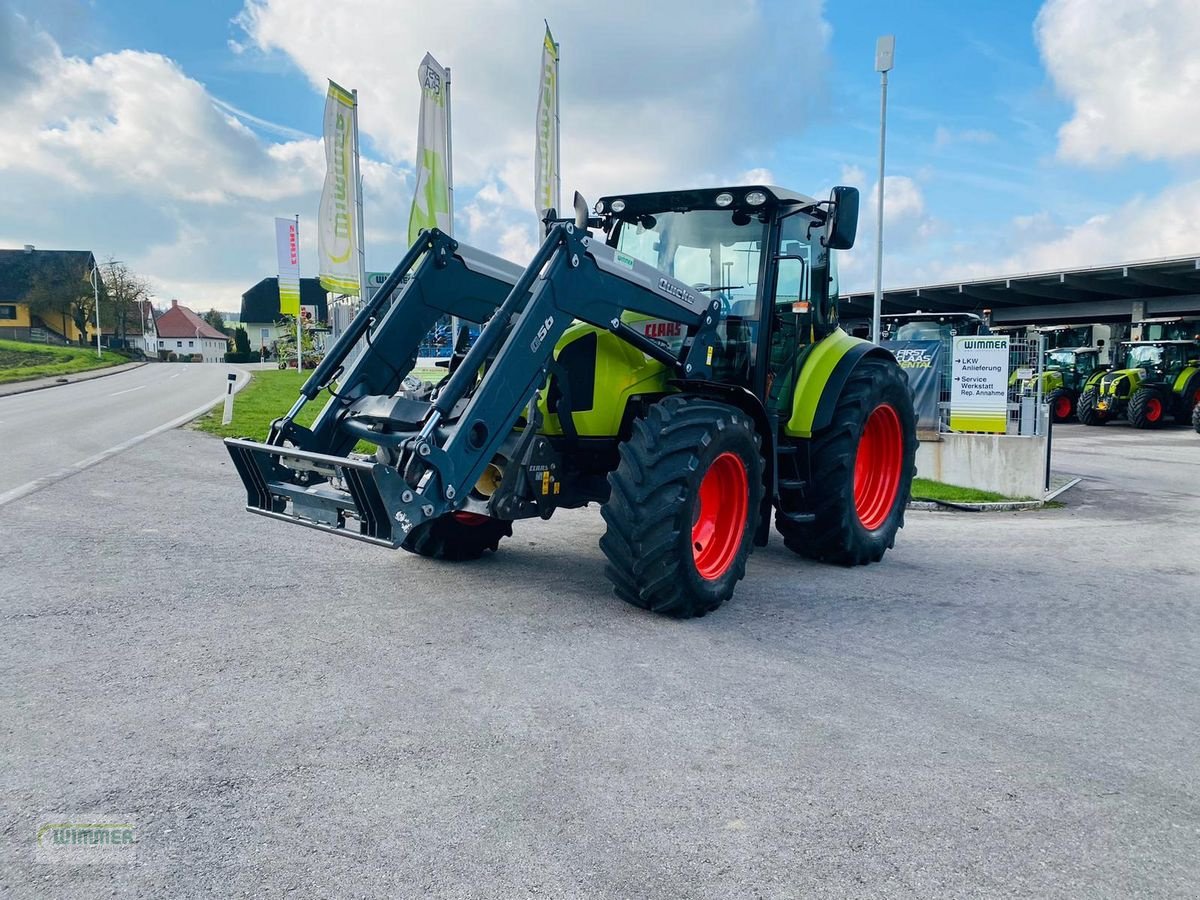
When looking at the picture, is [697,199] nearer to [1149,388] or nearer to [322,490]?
[322,490]

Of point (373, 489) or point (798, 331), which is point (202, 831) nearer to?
point (373, 489)

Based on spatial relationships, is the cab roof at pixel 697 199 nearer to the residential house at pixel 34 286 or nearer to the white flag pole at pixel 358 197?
the white flag pole at pixel 358 197

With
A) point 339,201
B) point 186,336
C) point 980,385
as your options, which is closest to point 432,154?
point 339,201

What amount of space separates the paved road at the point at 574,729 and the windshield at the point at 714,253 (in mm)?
2099

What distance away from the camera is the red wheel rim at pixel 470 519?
636cm

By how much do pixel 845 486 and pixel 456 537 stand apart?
9.50ft

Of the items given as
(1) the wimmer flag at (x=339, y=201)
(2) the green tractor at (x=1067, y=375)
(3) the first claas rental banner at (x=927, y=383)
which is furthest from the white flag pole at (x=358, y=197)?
(2) the green tractor at (x=1067, y=375)

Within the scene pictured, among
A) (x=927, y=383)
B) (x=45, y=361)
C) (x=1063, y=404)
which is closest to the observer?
(x=927, y=383)

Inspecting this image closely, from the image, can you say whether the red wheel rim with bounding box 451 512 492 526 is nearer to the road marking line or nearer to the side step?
the side step

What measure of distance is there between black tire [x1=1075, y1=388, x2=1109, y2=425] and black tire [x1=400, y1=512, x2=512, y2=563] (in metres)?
23.3

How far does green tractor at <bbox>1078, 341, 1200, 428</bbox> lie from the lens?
2391cm

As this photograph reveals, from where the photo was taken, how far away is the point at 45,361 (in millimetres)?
51094

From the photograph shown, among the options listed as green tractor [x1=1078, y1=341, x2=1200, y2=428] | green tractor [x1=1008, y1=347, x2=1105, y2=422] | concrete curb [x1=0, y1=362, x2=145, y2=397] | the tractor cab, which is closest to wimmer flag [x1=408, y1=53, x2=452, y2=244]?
concrete curb [x1=0, y1=362, x2=145, y2=397]

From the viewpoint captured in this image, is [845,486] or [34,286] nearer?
[845,486]
